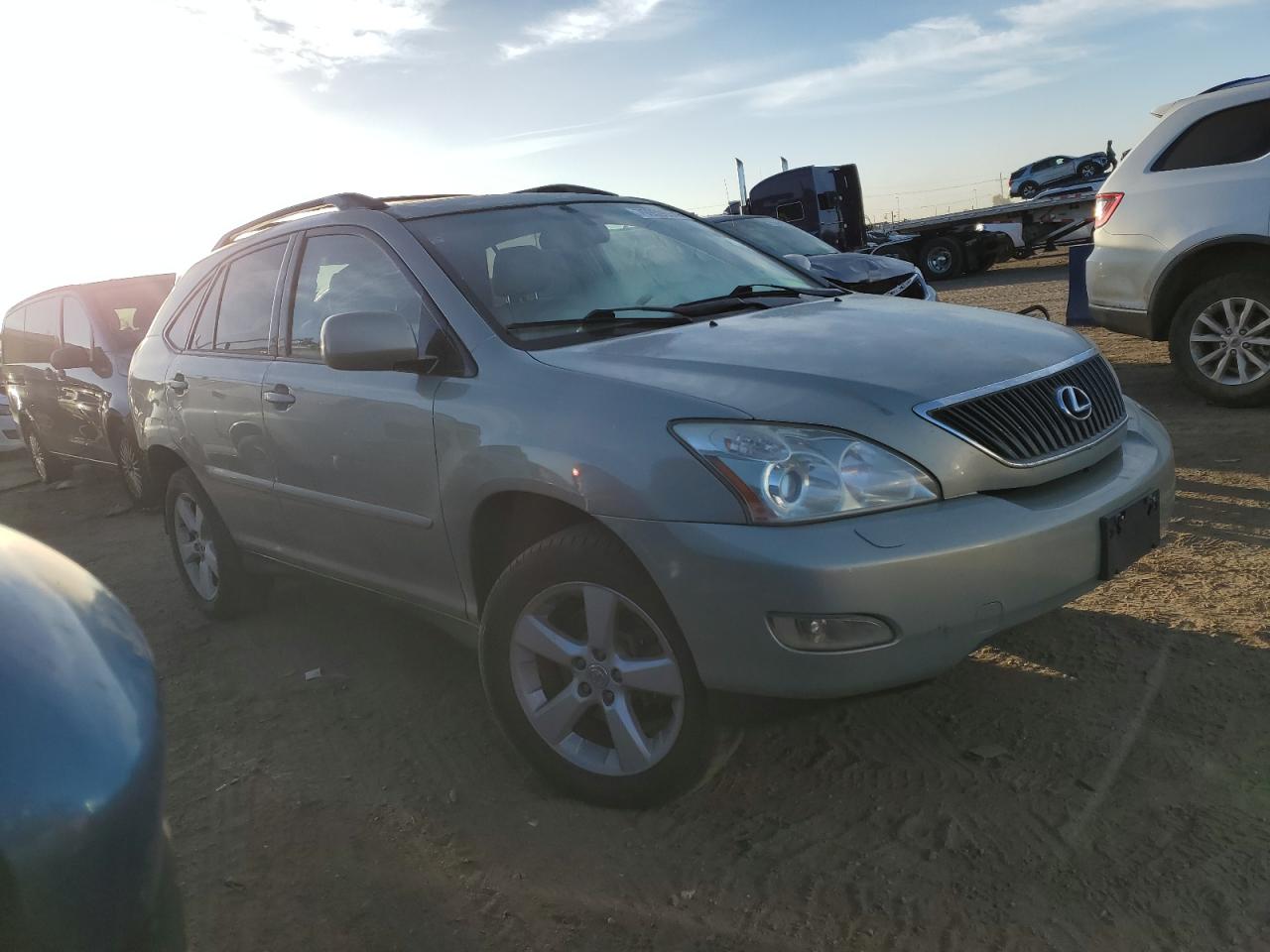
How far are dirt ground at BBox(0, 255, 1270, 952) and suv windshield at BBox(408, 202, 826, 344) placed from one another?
55.0 inches

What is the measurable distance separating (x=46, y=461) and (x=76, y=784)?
34.3ft

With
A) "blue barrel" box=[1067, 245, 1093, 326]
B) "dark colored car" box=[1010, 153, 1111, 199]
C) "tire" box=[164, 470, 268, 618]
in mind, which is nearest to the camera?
"tire" box=[164, 470, 268, 618]

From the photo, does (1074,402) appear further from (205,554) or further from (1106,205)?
(1106,205)

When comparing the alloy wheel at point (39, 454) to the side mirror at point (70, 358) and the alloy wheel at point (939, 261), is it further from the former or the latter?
the alloy wheel at point (939, 261)

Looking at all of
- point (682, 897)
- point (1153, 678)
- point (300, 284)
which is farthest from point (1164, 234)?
point (682, 897)

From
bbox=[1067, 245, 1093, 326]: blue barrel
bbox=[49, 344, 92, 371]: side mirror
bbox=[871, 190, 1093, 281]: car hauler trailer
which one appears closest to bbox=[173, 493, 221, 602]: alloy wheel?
bbox=[49, 344, 92, 371]: side mirror

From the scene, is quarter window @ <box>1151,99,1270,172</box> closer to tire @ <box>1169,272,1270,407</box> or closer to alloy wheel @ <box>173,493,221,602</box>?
tire @ <box>1169,272,1270,407</box>

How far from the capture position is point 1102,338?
10781mm


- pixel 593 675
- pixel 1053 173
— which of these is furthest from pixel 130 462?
pixel 1053 173

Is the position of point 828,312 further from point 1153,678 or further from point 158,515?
point 158,515

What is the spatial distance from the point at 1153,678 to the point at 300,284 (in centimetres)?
328

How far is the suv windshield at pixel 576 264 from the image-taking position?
3225 mm

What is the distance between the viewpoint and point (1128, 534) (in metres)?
2.70

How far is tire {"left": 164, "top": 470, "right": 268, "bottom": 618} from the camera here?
465 centimetres
